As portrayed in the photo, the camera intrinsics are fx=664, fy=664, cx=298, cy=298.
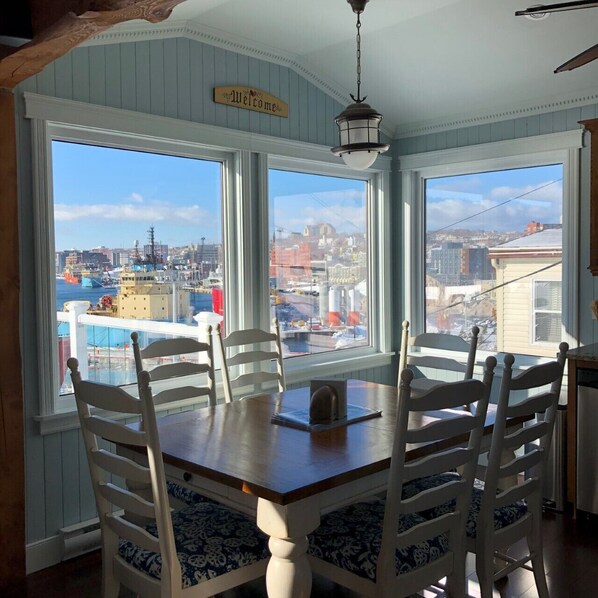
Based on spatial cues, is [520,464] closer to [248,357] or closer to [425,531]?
[425,531]

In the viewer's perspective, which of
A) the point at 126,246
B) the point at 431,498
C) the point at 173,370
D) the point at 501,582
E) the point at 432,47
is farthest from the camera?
the point at 432,47

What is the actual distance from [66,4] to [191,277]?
192 cm

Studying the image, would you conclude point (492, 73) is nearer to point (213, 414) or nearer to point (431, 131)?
point (431, 131)

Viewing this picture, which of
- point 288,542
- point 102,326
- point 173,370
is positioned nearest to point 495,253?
point 173,370

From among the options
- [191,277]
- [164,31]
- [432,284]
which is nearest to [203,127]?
[164,31]

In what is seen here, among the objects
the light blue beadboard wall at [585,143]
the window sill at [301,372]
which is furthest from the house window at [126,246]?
the light blue beadboard wall at [585,143]

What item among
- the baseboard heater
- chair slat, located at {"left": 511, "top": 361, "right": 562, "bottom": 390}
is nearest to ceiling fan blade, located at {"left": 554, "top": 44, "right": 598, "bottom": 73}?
chair slat, located at {"left": 511, "top": 361, "right": 562, "bottom": 390}

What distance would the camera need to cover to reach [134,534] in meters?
2.08

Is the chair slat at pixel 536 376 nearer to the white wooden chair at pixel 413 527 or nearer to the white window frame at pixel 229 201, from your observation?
the white wooden chair at pixel 413 527

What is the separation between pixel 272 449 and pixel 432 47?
2.65 m

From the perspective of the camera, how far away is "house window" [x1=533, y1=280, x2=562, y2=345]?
4.18 metres

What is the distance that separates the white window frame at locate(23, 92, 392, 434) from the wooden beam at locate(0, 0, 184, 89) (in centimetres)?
70

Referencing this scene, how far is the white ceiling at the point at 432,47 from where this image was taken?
3.42 meters

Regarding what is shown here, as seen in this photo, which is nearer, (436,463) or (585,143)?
(436,463)
